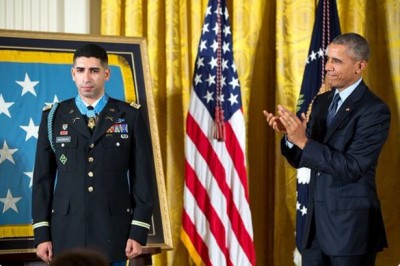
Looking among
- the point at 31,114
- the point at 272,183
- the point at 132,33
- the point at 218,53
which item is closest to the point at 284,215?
the point at 272,183

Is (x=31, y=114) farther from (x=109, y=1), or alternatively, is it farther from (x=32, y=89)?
(x=109, y=1)

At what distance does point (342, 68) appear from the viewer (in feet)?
12.5

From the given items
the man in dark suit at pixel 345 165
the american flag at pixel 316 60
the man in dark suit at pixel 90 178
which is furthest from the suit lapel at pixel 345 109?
the american flag at pixel 316 60

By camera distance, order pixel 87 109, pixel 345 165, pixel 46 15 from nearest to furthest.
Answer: pixel 345 165 < pixel 87 109 < pixel 46 15

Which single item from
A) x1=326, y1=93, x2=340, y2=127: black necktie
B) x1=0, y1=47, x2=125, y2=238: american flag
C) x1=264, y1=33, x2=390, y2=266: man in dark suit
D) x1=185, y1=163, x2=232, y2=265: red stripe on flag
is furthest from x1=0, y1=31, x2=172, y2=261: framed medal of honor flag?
x1=326, y1=93, x2=340, y2=127: black necktie

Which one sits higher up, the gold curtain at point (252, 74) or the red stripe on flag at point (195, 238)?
the gold curtain at point (252, 74)

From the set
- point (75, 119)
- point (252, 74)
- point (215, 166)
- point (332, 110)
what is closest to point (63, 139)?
point (75, 119)

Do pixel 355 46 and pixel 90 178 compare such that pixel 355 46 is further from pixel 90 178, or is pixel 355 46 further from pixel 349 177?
pixel 90 178

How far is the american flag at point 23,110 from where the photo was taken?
4234 millimetres

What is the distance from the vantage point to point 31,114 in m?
4.38

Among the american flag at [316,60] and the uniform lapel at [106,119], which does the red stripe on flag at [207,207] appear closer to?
the american flag at [316,60]

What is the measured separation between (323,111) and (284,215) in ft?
5.95

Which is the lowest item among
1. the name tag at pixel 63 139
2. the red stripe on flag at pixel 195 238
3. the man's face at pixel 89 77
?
the red stripe on flag at pixel 195 238

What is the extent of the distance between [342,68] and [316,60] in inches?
46.9
